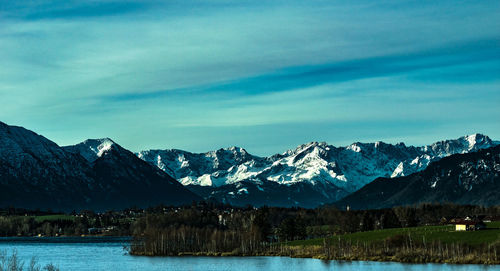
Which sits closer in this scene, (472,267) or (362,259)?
(472,267)

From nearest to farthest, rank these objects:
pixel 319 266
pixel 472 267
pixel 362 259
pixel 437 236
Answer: pixel 472 267
pixel 319 266
pixel 362 259
pixel 437 236

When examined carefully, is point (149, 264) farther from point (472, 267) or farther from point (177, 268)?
point (472, 267)

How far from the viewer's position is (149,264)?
177 m

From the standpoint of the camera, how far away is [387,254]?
176250mm

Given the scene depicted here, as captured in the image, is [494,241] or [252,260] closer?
[494,241]

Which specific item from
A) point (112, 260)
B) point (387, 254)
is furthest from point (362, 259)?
point (112, 260)

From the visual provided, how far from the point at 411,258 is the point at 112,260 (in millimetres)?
72763

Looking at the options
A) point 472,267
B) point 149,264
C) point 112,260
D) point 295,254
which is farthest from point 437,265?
point 112,260

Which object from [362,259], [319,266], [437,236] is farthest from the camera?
[437,236]

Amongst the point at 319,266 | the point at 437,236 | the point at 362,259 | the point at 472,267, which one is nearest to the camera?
the point at 472,267

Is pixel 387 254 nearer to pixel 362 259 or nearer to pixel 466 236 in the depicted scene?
pixel 362 259

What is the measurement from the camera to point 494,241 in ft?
555

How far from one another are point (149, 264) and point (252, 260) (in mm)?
23576

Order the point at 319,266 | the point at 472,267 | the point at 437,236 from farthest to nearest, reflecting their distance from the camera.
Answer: the point at 437,236, the point at 319,266, the point at 472,267
